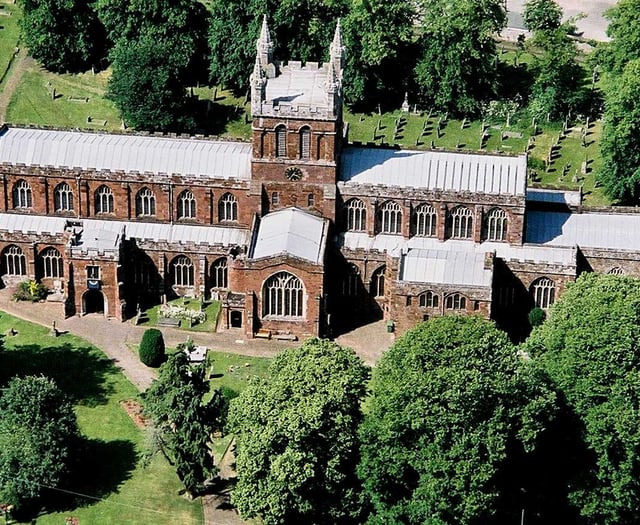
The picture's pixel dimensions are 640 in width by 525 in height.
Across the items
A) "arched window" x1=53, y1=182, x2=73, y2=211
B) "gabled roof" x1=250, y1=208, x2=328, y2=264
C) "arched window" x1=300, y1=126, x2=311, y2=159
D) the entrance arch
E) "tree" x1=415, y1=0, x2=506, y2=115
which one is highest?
"tree" x1=415, y1=0, x2=506, y2=115

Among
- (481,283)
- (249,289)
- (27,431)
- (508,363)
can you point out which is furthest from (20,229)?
(508,363)

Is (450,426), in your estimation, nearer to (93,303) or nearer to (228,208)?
(228,208)

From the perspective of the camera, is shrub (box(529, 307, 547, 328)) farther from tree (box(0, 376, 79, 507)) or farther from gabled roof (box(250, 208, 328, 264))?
tree (box(0, 376, 79, 507))

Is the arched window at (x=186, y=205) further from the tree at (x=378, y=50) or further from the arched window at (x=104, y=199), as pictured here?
the tree at (x=378, y=50)

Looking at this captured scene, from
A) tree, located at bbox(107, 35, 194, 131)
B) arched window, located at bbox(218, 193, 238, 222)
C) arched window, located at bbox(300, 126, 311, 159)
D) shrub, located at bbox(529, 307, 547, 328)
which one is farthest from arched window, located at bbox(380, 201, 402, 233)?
tree, located at bbox(107, 35, 194, 131)

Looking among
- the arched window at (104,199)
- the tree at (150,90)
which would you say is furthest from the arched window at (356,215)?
the tree at (150,90)

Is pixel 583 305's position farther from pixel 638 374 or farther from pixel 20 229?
Result: pixel 20 229
